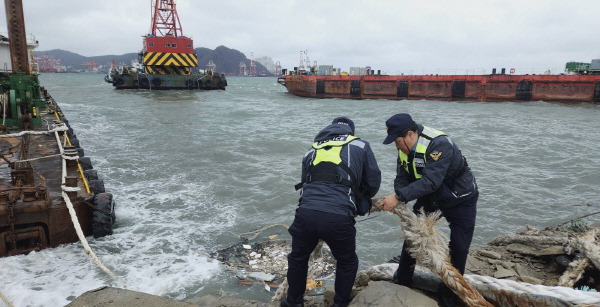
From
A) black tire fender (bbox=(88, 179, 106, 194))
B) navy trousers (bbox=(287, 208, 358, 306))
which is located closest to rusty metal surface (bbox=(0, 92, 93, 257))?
black tire fender (bbox=(88, 179, 106, 194))

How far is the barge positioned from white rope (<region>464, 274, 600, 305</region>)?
35297mm

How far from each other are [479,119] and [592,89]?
51.2ft

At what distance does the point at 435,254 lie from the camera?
9.53 ft

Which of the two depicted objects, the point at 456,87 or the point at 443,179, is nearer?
the point at 443,179

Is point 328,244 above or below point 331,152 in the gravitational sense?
below

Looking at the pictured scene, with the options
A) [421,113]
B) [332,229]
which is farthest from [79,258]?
[421,113]

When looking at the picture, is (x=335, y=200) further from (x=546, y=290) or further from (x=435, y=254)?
(x=546, y=290)

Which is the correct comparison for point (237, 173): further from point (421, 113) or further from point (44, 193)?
point (421, 113)

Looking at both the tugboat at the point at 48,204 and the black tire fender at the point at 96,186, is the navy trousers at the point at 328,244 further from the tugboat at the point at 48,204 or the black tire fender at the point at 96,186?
the black tire fender at the point at 96,186

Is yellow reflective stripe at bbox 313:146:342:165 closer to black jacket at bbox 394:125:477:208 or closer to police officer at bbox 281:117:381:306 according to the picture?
police officer at bbox 281:117:381:306

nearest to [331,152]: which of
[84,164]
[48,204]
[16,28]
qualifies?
[48,204]

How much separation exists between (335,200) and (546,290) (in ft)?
5.71

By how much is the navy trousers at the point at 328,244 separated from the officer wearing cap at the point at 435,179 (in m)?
0.58

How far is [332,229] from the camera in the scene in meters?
2.82
